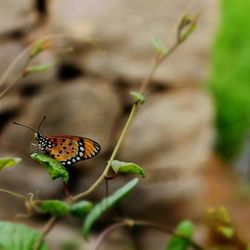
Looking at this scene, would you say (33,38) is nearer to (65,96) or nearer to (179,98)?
(65,96)

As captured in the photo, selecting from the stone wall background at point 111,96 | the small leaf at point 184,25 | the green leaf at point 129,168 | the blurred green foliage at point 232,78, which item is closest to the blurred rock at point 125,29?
the stone wall background at point 111,96

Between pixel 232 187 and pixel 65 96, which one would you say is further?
pixel 232 187

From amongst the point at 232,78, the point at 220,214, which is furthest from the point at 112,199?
the point at 232,78

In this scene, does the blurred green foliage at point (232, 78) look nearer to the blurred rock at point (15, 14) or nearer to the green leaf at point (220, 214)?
the blurred rock at point (15, 14)

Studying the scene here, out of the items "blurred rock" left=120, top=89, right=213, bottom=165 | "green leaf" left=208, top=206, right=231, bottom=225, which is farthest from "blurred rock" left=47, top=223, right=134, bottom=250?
"green leaf" left=208, top=206, right=231, bottom=225

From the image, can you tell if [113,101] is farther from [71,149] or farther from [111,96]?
[71,149]

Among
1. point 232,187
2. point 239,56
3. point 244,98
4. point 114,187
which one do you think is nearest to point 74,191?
point 114,187
